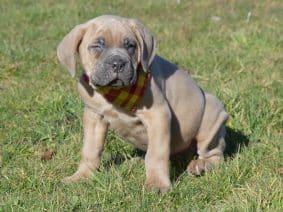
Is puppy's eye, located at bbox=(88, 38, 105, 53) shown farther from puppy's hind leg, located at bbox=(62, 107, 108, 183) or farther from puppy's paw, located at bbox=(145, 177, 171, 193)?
puppy's paw, located at bbox=(145, 177, 171, 193)

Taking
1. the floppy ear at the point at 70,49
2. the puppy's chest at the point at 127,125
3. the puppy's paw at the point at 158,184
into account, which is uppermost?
the floppy ear at the point at 70,49

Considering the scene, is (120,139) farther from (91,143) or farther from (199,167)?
(199,167)

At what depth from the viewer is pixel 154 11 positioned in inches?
439

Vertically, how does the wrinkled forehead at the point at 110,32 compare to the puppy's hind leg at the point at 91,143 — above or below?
above

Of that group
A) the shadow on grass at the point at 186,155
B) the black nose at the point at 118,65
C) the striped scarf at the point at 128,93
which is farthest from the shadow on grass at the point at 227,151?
the black nose at the point at 118,65

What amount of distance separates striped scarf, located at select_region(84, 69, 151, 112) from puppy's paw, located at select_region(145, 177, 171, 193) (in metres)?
0.48

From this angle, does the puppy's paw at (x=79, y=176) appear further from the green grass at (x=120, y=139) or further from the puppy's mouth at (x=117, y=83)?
the puppy's mouth at (x=117, y=83)

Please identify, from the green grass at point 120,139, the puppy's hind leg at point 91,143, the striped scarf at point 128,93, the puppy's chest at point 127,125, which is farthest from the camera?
the puppy's hind leg at point 91,143

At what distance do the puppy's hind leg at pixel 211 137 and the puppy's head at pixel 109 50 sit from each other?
879mm

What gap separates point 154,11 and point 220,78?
4.26 meters

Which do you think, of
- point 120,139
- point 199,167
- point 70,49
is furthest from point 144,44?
point 120,139

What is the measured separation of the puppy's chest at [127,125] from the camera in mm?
4566

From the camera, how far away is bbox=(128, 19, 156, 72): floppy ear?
4.40 meters

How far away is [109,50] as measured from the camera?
14.1 ft
